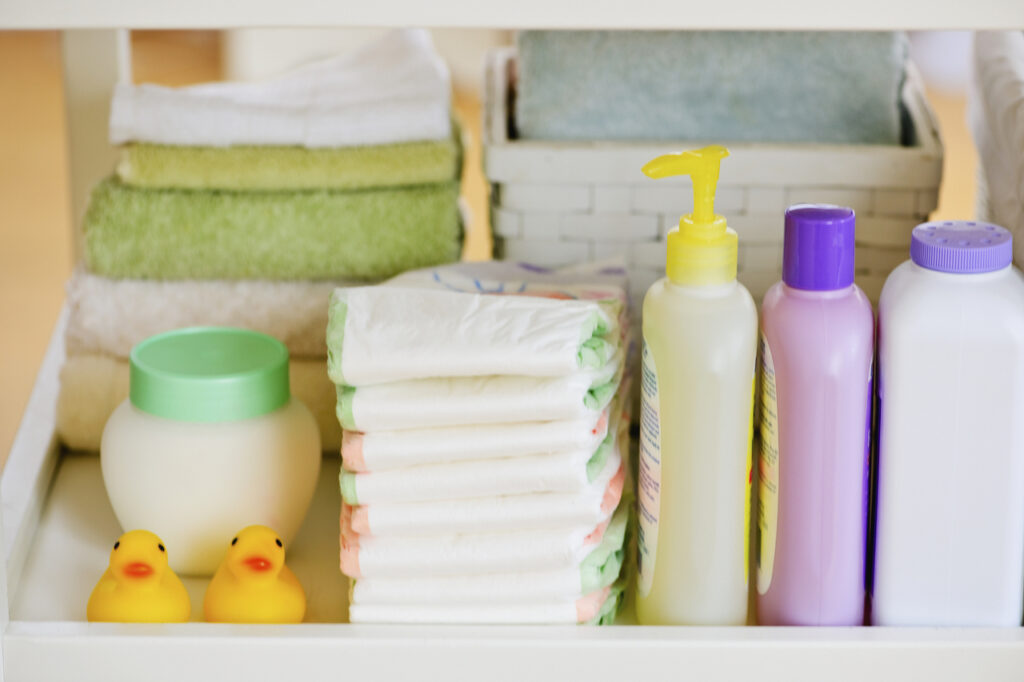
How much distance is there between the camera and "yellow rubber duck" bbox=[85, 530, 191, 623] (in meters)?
0.65

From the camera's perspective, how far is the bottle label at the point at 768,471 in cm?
63

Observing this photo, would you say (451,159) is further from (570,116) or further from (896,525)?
(896,525)

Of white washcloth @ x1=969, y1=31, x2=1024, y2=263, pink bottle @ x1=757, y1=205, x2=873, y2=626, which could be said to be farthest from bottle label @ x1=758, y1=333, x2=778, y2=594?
white washcloth @ x1=969, y1=31, x2=1024, y2=263

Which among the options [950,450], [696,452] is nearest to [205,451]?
[696,452]

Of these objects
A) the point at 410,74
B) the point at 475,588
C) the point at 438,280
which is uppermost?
the point at 410,74

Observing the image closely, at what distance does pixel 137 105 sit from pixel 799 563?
479mm

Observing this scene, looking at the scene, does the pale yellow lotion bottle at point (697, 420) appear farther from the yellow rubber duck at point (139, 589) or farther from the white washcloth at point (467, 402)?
the yellow rubber duck at point (139, 589)

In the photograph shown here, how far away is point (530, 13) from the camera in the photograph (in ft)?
1.82

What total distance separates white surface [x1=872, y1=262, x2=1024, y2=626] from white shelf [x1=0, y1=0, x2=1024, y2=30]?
12cm

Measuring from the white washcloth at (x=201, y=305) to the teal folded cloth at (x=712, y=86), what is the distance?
0.18 metres

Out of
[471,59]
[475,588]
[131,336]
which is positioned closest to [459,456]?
[475,588]

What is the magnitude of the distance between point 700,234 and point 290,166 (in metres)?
0.30

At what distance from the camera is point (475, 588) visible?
646 mm

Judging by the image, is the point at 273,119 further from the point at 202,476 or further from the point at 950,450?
the point at 950,450
